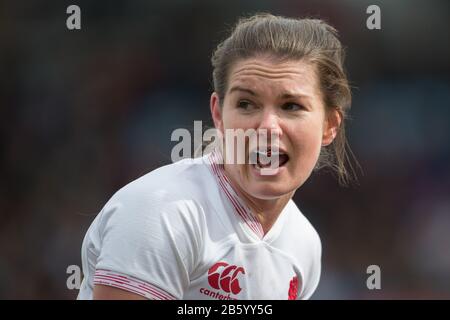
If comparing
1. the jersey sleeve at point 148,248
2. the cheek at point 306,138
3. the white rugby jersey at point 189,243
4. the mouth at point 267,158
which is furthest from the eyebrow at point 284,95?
the jersey sleeve at point 148,248

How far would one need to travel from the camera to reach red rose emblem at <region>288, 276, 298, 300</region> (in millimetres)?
3013

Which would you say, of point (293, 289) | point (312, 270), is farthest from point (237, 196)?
point (312, 270)

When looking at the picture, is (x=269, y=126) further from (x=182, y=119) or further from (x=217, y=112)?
(x=182, y=119)

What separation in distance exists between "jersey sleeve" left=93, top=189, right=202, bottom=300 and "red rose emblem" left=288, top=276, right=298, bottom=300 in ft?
2.22

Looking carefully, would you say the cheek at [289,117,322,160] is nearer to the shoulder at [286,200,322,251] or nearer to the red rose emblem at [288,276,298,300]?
the shoulder at [286,200,322,251]

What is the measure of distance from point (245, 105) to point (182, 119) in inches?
141

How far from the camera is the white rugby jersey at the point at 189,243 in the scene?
94.5 inches

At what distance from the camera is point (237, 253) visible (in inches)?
Result: 106

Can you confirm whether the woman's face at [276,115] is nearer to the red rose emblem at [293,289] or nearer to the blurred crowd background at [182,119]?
the red rose emblem at [293,289]

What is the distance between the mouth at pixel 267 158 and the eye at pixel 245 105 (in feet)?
0.58

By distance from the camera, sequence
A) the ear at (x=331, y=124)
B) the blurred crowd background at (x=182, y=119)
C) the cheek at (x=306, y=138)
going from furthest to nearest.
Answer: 1. the blurred crowd background at (x=182, y=119)
2. the ear at (x=331, y=124)
3. the cheek at (x=306, y=138)

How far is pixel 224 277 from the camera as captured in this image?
263 cm

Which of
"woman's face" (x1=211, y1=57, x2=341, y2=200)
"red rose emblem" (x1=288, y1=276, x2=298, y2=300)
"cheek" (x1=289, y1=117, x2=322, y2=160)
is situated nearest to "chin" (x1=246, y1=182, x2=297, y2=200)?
"woman's face" (x1=211, y1=57, x2=341, y2=200)

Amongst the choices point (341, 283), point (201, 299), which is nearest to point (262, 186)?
point (201, 299)
